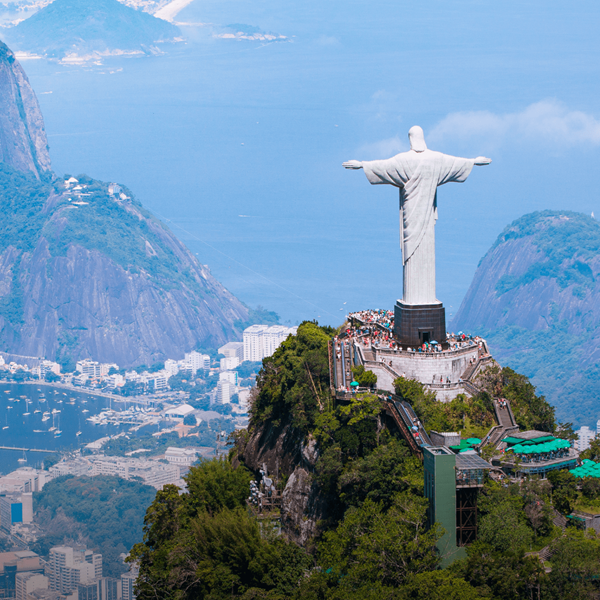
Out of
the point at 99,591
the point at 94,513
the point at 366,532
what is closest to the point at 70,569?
the point at 99,591

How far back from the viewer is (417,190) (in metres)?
48.9

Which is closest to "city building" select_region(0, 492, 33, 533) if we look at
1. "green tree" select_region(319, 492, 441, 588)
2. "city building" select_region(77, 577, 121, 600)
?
"city building" select_region(77, 577, 121, 600)

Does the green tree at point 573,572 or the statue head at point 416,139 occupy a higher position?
the statue head at point 416,139

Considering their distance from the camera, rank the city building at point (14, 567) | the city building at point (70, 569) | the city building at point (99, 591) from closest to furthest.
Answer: the city building at point (99, 591) < the city building at point (70, 569) < the city building at point (14, 567)

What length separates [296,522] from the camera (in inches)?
1822

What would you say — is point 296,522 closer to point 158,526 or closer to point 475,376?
point 158,526

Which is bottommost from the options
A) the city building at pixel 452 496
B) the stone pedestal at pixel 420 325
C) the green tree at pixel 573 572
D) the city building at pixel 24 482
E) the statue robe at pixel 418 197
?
the green tree at pixel 573 572

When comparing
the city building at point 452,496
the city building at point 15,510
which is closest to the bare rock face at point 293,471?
the city building at point 452,496

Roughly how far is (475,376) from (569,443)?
7783mm

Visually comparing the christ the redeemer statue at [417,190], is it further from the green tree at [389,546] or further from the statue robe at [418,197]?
the green tree at [389,546]

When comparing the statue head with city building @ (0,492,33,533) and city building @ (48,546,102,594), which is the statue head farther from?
city building @ (0,492,33,533)

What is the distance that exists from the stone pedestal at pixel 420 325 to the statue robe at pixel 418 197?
Result: 0.47m

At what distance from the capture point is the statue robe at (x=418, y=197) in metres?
48.5

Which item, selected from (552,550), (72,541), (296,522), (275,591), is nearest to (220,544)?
(275,591)
